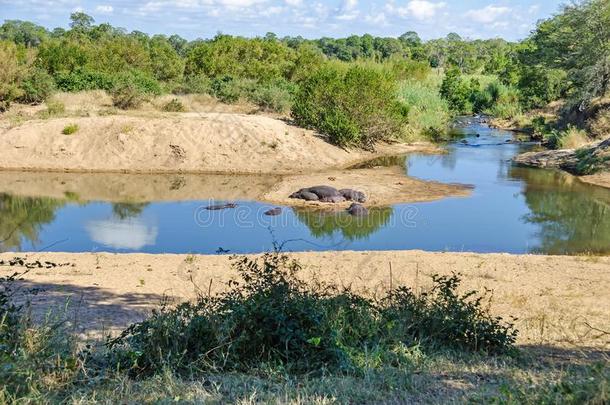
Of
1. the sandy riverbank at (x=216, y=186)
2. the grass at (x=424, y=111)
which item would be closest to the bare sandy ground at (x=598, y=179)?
the sandy riverbank at (x=216, y=186)

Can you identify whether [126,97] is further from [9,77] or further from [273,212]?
[273,212]

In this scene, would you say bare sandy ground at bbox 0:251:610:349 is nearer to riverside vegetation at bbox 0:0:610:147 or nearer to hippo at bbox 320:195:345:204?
hippo at bbox 320:195:345:204

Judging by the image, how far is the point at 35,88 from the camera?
1216 inches

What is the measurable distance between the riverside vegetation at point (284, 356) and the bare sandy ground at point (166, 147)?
58.9ft

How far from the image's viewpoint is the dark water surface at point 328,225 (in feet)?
47.3

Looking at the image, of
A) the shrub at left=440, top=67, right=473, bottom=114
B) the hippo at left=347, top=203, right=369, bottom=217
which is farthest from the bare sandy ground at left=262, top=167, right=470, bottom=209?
the shrub at left=440, top=67, right=473, bottom=114

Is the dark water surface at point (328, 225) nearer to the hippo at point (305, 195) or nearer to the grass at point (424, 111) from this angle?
the hippo at point (305, 195)

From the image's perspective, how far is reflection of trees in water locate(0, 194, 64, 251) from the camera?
15.0 m

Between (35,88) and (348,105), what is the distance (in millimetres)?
14335

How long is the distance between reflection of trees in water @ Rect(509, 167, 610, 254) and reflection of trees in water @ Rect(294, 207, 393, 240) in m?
3.72

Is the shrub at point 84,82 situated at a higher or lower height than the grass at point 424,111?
higher

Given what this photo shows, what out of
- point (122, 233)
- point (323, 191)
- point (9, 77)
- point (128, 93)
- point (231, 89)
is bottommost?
point (122, 233)

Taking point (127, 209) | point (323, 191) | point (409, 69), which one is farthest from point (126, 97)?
point (409, 69)

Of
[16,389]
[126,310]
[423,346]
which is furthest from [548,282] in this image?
[16,389]
